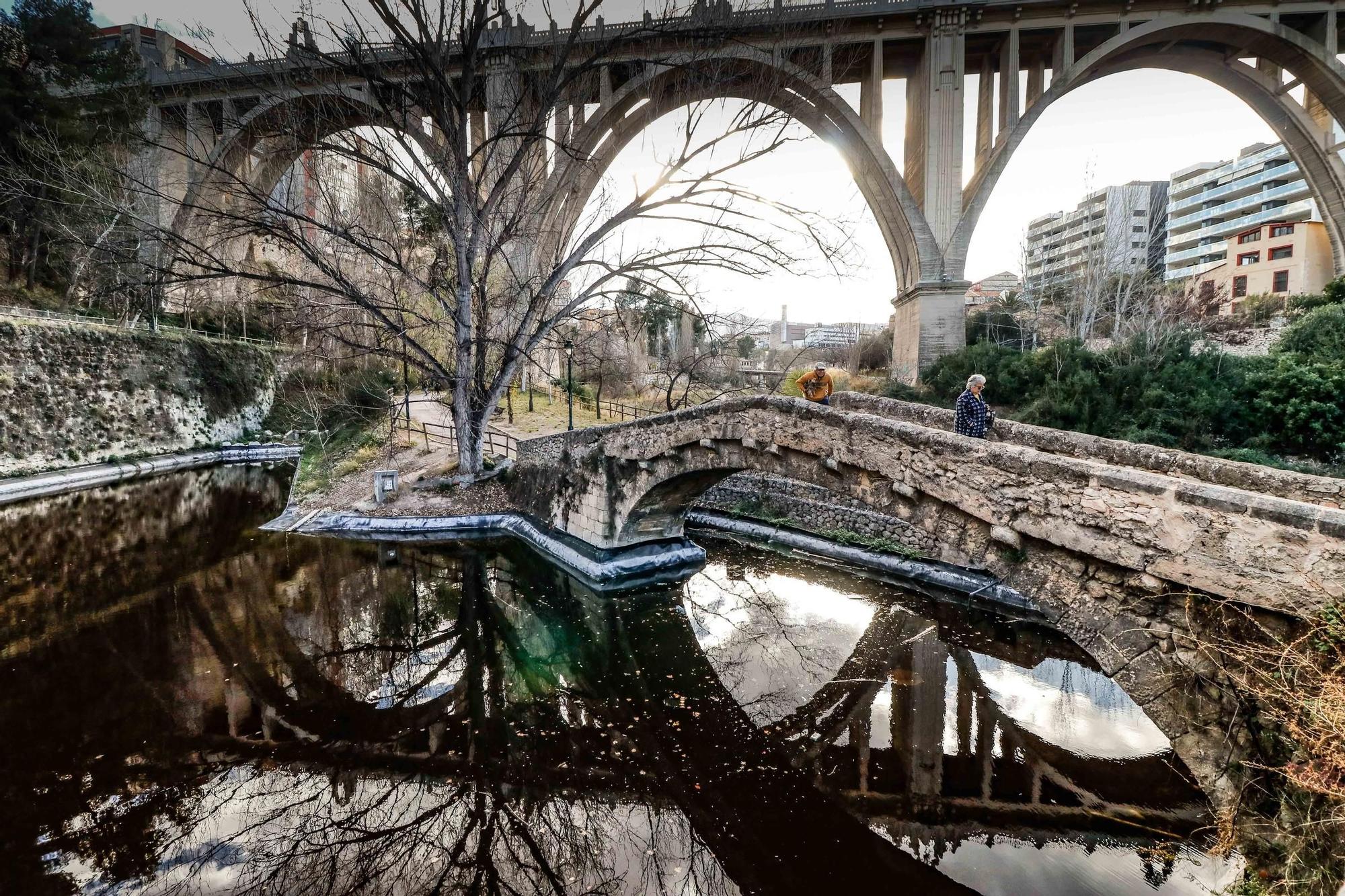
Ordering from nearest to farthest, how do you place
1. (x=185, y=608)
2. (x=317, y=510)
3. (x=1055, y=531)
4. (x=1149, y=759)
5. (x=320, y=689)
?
1. (x=1055, y=531)
2. (x=1149, y=759)
3. (x=320, y=689)
4. (x=185, y=608)
5. (x=317, y=510)

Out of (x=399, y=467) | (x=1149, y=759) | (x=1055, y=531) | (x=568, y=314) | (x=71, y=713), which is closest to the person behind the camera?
(x=1055, y=531)

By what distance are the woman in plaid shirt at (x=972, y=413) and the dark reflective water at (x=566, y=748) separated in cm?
291

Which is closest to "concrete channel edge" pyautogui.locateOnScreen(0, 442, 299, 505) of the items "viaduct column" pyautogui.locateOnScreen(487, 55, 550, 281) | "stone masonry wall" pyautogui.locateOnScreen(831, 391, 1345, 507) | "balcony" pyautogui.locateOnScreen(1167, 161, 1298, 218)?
"viaduct column" pyautogui.locateOnScreen(487, 55, 550, 281)

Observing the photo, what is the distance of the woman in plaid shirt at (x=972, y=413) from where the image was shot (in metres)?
6.07

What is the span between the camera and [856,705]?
6.04 m

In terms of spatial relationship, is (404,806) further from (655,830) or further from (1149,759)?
(1149,759)

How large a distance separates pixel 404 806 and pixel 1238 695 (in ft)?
18.9

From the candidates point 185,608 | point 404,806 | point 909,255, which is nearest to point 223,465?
point 185,608

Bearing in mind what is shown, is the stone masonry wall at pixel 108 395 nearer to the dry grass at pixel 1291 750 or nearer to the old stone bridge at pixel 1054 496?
the old stone bridge at pixel 1054 496

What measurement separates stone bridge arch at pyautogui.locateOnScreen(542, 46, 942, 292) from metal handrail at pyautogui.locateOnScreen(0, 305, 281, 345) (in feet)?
55.1

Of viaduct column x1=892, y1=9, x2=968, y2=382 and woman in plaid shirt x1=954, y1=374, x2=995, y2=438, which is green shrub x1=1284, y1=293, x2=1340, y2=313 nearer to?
viaduct column x1=892, y1=9, x2=968, y2=382

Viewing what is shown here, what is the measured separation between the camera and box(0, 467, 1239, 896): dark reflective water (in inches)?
158

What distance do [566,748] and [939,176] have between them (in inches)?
791

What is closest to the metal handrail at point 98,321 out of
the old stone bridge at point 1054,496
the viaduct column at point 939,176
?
the old stone bridge at point 1054,496
